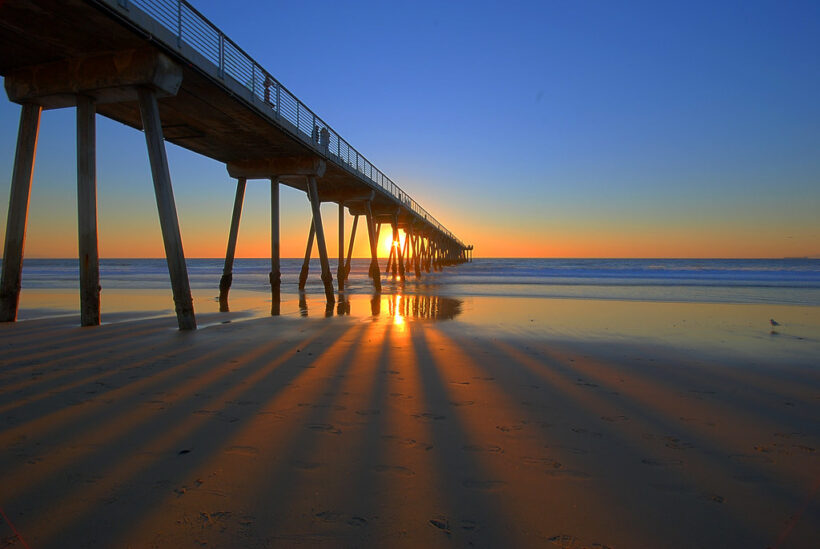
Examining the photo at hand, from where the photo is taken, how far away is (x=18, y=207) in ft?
27.3

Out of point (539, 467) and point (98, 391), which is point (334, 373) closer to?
point (98, 391)

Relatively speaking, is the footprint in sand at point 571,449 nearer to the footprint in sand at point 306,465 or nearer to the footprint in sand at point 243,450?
the footprint in sand at point 306,465

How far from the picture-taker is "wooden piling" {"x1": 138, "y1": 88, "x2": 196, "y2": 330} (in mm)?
7906

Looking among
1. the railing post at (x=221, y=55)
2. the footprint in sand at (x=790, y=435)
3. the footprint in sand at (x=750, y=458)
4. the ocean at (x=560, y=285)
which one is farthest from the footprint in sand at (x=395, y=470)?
the ocean at (x=560, y=285)

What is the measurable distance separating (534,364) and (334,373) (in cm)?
257

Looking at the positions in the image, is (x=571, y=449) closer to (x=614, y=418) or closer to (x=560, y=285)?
(x=614, y=418)

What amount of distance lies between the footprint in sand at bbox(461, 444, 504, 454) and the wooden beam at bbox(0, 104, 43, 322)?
9786mm

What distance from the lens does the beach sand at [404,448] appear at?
206 centimetres

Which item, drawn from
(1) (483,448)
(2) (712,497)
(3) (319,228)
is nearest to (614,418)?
(2) (712,497)

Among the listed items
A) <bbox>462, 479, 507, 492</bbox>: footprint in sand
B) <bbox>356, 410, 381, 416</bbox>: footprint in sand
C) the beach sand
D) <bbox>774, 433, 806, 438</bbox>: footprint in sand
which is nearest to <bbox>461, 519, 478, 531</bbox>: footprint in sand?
the beach sand

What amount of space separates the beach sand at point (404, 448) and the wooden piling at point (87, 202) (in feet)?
7.44

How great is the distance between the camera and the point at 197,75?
8750 millimetres

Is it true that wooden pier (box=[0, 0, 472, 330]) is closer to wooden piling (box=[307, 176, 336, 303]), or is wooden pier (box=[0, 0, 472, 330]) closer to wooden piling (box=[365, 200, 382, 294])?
wooden piling (box=[307, 176, 336, 303])

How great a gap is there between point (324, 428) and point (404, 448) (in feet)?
2.31
